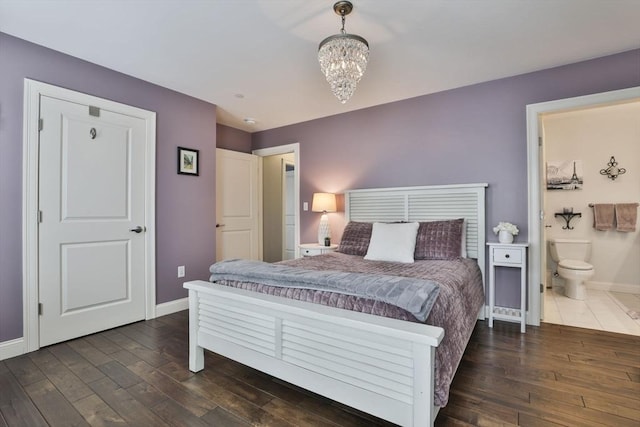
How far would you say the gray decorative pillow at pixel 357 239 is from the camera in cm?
329

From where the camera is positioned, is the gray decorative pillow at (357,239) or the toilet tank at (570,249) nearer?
the gray decorative pillow at (357,239)

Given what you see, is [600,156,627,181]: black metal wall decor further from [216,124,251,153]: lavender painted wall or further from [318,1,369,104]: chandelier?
[216,124,251,153]: lavender painted wall

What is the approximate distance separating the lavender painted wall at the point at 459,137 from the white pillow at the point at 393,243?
32.7 inches

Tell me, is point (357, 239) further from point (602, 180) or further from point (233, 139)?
point (602, 180)

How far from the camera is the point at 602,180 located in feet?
13.9

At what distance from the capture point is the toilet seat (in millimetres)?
3721

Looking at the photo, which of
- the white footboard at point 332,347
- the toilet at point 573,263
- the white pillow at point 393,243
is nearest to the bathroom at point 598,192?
the toilet at point 573,263

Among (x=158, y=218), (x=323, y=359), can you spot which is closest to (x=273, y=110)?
(x=158, y=218)

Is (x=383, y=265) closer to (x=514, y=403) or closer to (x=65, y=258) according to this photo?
(x=514, y=403)

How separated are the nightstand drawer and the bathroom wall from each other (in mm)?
2249

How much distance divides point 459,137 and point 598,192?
2494 mm

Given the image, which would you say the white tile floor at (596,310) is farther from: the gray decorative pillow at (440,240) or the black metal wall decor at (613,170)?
the black metal wall decor at (613,170)

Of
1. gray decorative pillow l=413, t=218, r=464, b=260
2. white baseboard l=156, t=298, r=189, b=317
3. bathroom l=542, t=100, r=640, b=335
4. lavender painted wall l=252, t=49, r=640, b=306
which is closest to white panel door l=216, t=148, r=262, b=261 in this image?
white baseboard l=156, t=298, r=189, b=317

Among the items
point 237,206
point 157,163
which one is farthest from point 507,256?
point 157,163
